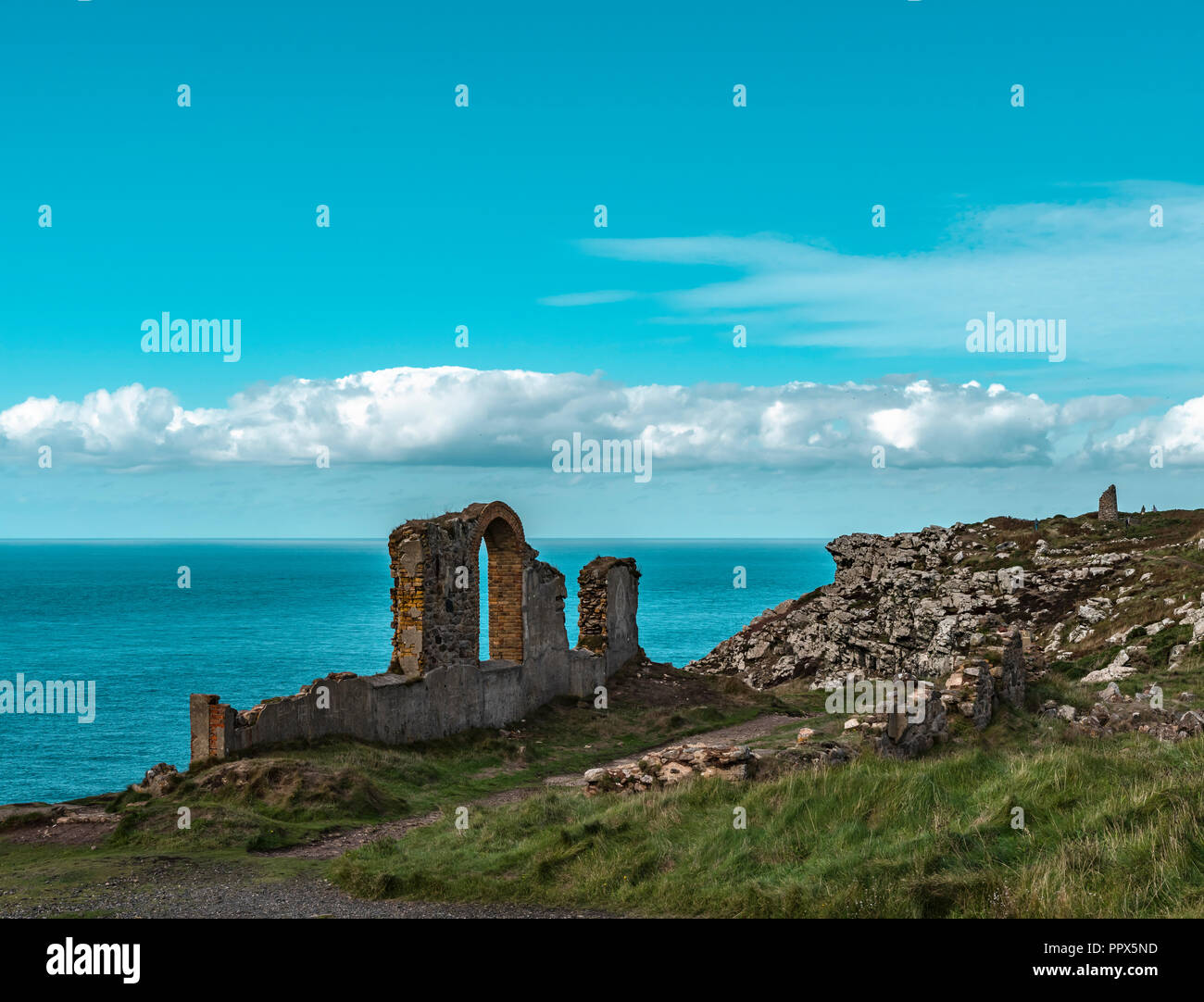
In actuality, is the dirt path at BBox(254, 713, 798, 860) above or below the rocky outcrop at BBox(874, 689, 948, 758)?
below

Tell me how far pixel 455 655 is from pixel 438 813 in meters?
6.36

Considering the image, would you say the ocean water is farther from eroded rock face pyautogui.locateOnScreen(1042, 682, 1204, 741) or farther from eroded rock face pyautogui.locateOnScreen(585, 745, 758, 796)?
eroded rock face pyautogui.locateOnScreen(1042, 682, 1204, 741)

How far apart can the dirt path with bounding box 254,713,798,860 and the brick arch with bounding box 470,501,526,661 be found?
409 cm

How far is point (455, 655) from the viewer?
21.5 m

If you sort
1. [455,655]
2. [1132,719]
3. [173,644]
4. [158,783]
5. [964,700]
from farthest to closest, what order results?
[173,644], [455,655], [1132,719], [964,700], [158,783]

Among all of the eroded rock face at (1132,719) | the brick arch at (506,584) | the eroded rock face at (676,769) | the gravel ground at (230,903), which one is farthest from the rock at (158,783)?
the eroded rock face at (1132,719)

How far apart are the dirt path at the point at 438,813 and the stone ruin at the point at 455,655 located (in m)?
3.00

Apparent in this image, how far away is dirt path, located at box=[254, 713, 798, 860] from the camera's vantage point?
1295cm

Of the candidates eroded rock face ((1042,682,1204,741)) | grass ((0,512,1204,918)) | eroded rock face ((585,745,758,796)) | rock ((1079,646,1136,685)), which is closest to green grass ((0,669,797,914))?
grass ((0,512,1204,918))

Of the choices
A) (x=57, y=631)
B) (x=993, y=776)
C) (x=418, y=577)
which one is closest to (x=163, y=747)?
(x=418, y=577)

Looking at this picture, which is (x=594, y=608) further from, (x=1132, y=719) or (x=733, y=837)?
(x=733, y=837)

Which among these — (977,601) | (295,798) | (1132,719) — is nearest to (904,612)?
(977,601)
